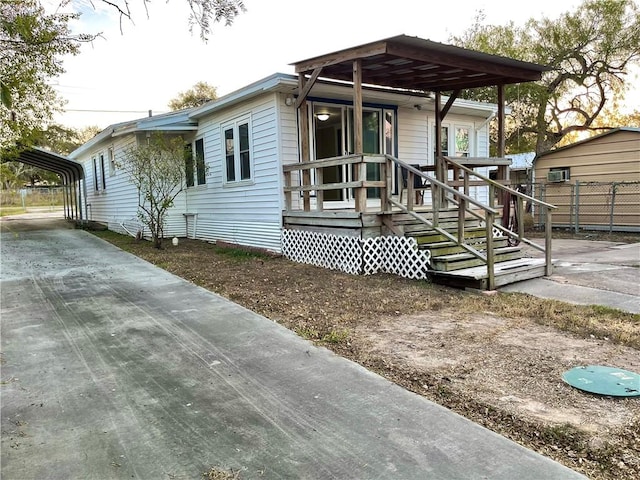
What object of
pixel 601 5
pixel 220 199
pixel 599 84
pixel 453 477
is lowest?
pixel 453 477

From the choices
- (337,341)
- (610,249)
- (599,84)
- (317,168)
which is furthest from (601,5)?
(337,341)

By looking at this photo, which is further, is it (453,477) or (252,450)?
(252,450)

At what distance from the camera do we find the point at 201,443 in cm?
254

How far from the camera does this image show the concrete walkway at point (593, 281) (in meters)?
5.58

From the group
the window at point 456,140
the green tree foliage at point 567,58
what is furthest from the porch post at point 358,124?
the green tree foliage at point 567,58

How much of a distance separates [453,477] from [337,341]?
2.11m

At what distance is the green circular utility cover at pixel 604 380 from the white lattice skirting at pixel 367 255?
338 cm

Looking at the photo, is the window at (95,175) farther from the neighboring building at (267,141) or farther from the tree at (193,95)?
the tree at (193,95)

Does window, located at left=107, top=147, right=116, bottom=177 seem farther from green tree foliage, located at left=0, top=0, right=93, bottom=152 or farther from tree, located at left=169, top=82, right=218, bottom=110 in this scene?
tree, located at left=169, top=82, right=218, bottom=110

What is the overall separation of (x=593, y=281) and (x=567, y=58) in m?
18.8

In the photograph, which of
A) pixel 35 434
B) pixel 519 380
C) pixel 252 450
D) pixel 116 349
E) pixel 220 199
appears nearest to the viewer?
pixel 252 450

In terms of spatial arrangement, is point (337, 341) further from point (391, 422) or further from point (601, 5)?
point (601, 5)

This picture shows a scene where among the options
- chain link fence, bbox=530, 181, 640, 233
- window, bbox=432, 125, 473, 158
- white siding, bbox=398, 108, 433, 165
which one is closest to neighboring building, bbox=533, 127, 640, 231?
chain link fence, bbox=530, 181, 640, 233

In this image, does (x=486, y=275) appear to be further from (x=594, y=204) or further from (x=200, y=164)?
(x=594, y=204)
